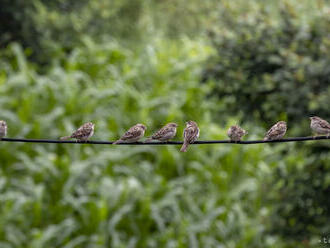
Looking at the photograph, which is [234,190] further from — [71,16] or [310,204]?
[71,16]

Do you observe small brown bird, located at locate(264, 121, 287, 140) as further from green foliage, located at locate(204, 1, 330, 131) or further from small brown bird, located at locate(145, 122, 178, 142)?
green foliage, located at locate(204, 1, 330, 131)

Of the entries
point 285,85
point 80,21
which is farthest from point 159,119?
point 285,85

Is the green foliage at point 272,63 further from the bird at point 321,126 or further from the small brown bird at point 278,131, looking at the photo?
the small brown bird at point 278,131

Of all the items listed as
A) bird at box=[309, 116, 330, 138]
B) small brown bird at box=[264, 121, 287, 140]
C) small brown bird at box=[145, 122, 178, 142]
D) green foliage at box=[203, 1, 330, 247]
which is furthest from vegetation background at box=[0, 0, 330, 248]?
small brown bird at box=[145, 122, 178, 142]

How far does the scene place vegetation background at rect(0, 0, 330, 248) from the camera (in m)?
11.6

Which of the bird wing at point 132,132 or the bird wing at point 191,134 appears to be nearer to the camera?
the bird wing at point 191,134

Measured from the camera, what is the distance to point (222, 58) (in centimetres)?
1312

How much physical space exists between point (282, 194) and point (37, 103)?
811 cm

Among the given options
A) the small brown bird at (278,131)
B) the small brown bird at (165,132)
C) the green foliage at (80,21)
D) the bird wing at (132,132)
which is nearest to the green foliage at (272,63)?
the small brown bird at (278,131)

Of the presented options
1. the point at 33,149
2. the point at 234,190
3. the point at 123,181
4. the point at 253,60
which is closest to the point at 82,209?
the point at 123,181

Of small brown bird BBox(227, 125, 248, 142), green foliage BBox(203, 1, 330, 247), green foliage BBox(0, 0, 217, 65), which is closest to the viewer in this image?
small brown bird BBox(227, 125, 248, 142)

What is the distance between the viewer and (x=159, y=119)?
18188 millimetres

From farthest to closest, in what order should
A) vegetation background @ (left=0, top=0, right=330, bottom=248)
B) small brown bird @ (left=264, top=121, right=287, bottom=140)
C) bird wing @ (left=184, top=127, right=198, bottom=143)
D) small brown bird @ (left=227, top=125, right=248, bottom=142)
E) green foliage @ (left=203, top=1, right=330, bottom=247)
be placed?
vegetation background @ (left=0, top=0, right=330, bottom=248) → green foliage @ (left=203, top=1, right=330, bottom=247) → small brown bird @ (left=264, top=121, right=287, bottom=140) → small brown bird @ (left=227, top=125, right=248, bottom=142) → bird wing @ (left=184, top=127, right=198, bottom=143)

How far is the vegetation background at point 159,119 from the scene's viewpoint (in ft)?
38.2
